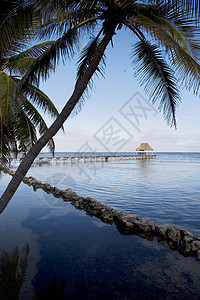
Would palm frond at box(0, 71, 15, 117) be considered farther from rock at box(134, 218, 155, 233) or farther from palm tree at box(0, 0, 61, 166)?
rock at box(134, 218, 155, 233)

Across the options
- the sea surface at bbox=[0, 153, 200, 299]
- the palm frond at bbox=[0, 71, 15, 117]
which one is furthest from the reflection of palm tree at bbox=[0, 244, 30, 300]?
the palm frond at bbox=[0, 71, 15, 117]

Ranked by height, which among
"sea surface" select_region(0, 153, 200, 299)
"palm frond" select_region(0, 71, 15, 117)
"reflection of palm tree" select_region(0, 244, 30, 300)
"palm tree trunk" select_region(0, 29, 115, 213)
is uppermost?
"palm frond" select_region(0, 71, 15, 117)

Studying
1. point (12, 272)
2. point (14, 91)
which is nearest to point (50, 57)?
point (14, 91)

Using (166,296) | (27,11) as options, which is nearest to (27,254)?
(166,296)

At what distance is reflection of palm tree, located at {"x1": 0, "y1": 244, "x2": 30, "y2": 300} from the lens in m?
3.69

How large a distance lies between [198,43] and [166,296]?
14.9ft

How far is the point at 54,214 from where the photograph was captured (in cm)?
875

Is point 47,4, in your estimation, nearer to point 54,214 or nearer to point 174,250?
point 174,250

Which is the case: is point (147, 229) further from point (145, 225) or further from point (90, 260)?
point (90, 260)

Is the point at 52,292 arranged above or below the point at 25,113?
below

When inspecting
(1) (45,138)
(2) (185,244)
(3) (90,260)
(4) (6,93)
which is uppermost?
(4) (6,93)

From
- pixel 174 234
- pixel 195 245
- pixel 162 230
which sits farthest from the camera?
pixel 162 230

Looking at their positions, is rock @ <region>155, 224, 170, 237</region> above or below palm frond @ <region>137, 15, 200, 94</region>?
below

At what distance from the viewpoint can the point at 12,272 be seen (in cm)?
432
